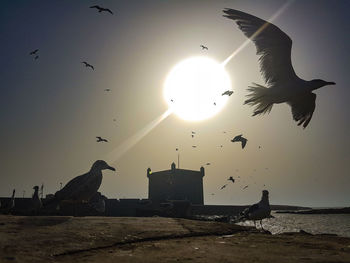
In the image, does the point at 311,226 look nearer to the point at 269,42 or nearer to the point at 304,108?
the point at 304,108

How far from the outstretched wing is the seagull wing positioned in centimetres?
68

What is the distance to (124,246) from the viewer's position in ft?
11.1

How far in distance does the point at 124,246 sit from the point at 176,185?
72.6m

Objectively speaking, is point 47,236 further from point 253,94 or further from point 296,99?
point 296,99

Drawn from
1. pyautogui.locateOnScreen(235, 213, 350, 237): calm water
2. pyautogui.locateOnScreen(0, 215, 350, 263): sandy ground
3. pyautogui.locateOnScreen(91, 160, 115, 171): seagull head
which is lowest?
pyautogui.locateOnScreen(235, 213, 350, 237): calm water

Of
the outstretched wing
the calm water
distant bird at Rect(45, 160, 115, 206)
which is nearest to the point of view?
the outstretched wing

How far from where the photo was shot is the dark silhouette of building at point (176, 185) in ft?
247

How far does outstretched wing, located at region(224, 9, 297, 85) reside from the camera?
7.54 metres

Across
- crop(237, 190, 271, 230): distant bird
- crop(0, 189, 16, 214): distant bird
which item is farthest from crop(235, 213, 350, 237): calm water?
crop(0, 189, 16, 214): distant bird

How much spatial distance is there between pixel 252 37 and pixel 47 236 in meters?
6.55

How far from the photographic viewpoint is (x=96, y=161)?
11.8 metres

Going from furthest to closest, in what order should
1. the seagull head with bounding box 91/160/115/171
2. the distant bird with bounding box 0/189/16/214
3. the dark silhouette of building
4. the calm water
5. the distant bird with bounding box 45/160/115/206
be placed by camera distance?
the dark silhouette of building < the calm water < the distant bird with bounding box 0/189/16/214 < the seagull head with bounding box 91/160/115/171 < the distant bird with bounding box 45/160/115/206

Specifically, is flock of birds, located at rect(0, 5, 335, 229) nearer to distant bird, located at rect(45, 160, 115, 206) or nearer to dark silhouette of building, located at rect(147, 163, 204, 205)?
distant bird, located at rect(45, 160, 115, 206)

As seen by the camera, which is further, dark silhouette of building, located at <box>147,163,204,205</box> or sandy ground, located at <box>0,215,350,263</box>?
dark silhouette of building, located at <box>147,163,204,205</box>
